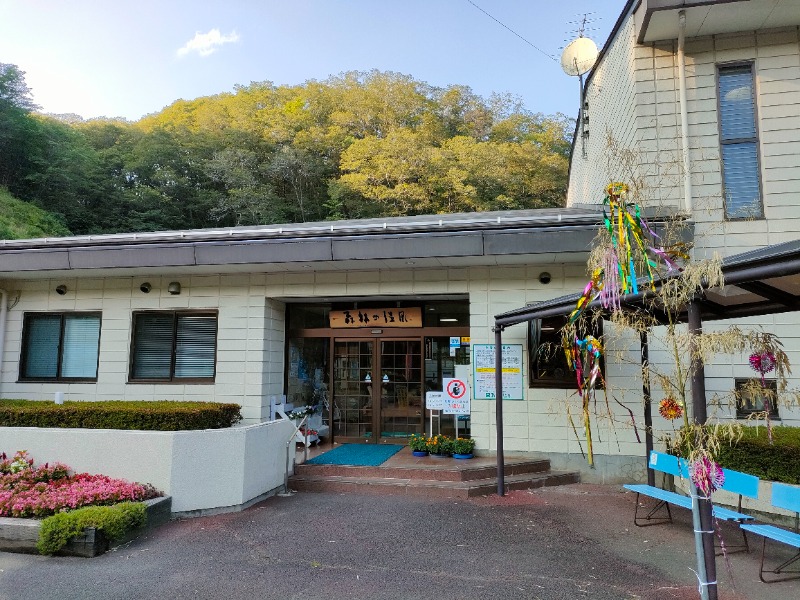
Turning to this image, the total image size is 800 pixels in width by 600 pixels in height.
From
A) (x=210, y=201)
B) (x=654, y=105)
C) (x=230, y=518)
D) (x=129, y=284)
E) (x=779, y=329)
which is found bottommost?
(x=230, y=518)

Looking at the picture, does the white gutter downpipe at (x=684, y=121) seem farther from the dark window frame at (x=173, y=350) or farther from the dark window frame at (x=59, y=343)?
the dark window frame at (x=59, y=343)

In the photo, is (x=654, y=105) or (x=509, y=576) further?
(x=654, y=105)

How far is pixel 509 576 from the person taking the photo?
4113 millimetres

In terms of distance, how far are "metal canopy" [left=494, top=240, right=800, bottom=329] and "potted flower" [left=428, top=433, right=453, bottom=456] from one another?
2.93m

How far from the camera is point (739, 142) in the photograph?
7305 millimetres

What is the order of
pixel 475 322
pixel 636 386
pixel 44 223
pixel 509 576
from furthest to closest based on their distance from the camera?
1. pixel 44 223
2. pixel 475 322
3. pixel 636 386
4. pixel 509 576

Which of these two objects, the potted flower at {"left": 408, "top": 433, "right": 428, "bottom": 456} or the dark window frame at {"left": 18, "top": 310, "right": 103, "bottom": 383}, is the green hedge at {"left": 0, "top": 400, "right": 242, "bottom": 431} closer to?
the dark window frame at {"left": 18, "top": 310, "right": 103, "bottom": 383}

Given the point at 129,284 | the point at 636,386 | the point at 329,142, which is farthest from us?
the point at 329,142

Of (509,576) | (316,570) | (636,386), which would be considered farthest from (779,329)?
(316,570)

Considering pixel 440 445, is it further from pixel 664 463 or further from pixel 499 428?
pixel 664 463

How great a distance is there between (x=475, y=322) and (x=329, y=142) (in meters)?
24.2

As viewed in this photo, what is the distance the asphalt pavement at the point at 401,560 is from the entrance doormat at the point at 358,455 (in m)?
1.49

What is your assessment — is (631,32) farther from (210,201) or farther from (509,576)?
(210,201)

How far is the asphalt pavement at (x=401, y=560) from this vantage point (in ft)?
12.7
